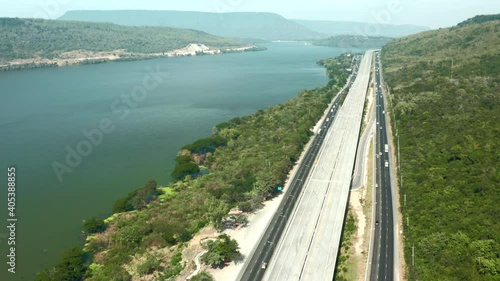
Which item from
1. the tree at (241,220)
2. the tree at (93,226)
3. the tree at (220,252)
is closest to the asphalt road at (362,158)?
→ the tree at (241,220)

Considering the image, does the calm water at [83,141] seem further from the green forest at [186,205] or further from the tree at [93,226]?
the green forest at [186,205]

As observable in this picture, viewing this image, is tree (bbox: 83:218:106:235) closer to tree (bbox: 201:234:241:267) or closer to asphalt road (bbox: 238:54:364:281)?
tree (bbox: 201:234:241:267)

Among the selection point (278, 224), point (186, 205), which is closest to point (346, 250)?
point (278, 224)

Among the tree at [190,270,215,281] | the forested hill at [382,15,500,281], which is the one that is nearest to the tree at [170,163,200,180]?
the tree at [190,270,215,281]

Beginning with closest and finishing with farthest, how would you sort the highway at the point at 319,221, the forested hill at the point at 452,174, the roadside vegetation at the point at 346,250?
the forested hill at the point at 452,174, the highway at the point at 319,221, the roadside vegetation at the point at 346,250

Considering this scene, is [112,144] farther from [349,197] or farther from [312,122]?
[349,197]

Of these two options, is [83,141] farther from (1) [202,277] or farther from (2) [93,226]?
(1) [202,277]
